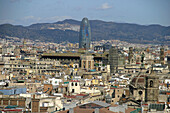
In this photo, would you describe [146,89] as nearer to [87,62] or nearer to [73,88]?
[73,88]

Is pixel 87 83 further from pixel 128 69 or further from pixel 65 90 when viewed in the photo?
pixel 128 69

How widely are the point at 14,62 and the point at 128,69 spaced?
26011 mm

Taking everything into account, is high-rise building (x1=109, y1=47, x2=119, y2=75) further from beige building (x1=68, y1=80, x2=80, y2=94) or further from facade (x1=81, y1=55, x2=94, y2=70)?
beige building (x1=68, y1=80, x2=80, y2=94)

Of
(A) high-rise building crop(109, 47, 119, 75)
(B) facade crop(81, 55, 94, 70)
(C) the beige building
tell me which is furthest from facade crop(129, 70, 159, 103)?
(A) high-rise building crop(109, 47, 119, 75)

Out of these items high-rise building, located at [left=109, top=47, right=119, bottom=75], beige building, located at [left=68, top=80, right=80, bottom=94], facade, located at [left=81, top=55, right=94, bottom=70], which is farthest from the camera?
high-rise building, located at [left=109, top=47, right=119, bottom=75]

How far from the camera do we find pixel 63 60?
18100 centimetres

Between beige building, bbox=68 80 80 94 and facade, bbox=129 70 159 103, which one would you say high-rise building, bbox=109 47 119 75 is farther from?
facade, bbox=129 70 159 103

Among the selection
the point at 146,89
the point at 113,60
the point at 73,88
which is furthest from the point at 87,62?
the point at 146,89

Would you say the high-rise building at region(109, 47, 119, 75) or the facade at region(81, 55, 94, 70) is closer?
the facade at region(81, 55, 94, 70)

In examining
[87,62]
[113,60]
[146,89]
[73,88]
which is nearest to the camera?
[146,89]

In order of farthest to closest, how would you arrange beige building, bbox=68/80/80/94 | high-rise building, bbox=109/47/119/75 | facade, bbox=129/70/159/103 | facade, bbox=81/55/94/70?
1. high-rise building, bbox=109/47/119/75
2. facade, bbox=81/55/94/70
3. beige building, bbox=68/80/80/94
4. facade, bbox=129/70/159/103

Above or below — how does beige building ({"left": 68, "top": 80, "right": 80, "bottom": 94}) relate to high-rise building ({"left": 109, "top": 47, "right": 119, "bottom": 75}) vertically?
below

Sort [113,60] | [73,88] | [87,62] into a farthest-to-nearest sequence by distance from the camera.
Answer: [113,60]
[87,62]
[73,88]

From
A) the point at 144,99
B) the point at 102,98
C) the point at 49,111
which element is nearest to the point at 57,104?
the point at 49,111
